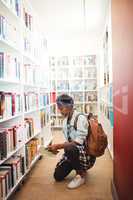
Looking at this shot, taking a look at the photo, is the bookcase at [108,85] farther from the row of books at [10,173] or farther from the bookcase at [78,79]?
the bookcase at [78,79]

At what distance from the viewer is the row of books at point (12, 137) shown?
213 cm

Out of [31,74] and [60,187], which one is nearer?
[60,187]

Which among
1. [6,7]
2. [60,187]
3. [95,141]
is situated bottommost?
[60,187]

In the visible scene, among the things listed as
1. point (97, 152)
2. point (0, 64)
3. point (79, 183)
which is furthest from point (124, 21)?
point (79, 183)

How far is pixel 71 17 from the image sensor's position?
4453 mm

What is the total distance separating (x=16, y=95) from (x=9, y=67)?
1.20ft

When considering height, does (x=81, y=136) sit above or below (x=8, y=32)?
below

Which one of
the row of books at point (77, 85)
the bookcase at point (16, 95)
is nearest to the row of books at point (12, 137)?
the bookcase at point (16, 95)

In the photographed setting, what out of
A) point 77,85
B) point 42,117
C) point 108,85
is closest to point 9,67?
point 42,117

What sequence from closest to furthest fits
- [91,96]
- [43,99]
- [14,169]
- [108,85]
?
[14,169] → [108,85] → [43,99] → [91,96]

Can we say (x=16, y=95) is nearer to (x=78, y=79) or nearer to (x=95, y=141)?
(x=95, y=141)

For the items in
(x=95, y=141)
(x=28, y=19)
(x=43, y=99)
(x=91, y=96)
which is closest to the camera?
(x=95, y=141)

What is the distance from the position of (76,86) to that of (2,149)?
198 inches

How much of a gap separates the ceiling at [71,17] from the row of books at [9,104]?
1.97m
